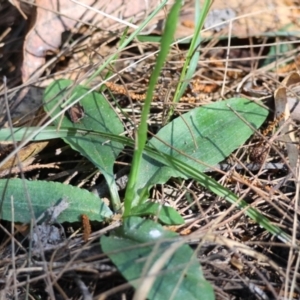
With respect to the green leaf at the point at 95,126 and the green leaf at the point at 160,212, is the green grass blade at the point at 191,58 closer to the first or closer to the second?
the green leaf at the point at 95,126

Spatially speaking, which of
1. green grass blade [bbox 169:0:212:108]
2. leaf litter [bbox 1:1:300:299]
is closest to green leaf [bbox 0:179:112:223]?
leaf litter [bbox 1:1:300:299]

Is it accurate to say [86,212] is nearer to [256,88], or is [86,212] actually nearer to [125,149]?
[125,149]

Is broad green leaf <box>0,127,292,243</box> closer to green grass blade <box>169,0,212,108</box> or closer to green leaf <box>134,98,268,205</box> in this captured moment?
green leaf <box>134,98,268,205</box>

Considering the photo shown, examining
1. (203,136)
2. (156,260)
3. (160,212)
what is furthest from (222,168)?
(156,260)

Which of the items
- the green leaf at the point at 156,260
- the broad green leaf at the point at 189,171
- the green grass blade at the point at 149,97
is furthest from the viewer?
the broad green leaf at the point at 189,171

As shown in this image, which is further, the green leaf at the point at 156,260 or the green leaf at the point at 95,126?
the green leaf at the point at 95,126

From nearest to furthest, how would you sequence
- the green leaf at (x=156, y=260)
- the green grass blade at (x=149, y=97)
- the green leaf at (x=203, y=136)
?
the green grass blade at (x=149, y=97) → the green leaf at (x=156, y=260) → the green leaf at (x=203, y=136)

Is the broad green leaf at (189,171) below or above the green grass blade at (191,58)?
below

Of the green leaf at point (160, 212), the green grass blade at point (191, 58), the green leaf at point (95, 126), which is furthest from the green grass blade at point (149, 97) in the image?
the green grass blade at point (191, 58)

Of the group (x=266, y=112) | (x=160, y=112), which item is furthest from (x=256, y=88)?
(x=160, y=112)
